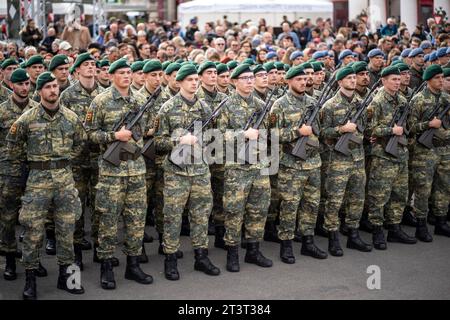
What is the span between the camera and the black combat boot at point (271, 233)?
8.99 metres

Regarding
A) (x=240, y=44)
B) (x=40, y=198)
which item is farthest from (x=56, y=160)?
(x=240, y=44)

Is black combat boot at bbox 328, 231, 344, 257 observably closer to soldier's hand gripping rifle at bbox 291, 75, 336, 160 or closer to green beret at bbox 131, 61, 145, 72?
soldier's hand gripping rifle at bbox 291, 75, 336, 160

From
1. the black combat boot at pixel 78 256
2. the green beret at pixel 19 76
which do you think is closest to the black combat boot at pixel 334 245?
the black combat boot at pixel 78 256

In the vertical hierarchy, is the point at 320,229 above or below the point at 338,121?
below

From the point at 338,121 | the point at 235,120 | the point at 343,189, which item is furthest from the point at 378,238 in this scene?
the point at 235,120

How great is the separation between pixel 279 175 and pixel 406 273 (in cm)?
166

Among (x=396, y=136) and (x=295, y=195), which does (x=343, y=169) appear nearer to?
(x=295, y=195)

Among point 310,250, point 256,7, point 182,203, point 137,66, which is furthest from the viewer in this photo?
point 256,7

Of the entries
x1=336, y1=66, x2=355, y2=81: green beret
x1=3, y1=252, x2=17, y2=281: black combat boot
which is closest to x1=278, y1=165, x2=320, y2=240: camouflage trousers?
x1=336, y1=66, x2=355, y2=81: green beret

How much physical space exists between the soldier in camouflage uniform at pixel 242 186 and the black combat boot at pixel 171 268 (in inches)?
23.4

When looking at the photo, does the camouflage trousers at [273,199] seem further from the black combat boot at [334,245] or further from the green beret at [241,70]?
the green beret at [241,70]

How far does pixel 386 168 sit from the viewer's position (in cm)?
856

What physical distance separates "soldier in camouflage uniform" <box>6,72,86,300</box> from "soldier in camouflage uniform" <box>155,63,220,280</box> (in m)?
0.90

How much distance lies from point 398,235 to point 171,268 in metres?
2.87
